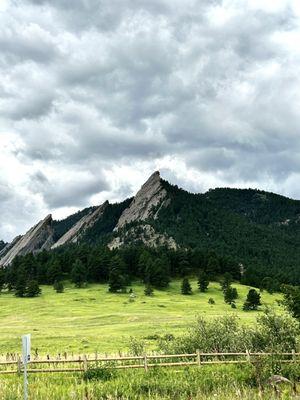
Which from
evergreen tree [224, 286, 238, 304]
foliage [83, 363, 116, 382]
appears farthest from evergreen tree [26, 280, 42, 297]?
foliage [83, 363, 116, 382]

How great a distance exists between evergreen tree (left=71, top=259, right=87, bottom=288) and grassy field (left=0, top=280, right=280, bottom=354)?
2.84 meters

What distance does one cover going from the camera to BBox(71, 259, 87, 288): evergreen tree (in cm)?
14212

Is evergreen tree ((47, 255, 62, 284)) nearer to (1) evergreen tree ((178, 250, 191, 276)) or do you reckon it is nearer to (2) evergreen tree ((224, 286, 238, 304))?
(1) evergreen tree ((178, 250, 191, 276))

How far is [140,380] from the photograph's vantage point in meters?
34.8

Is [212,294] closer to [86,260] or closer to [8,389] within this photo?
[86,260]

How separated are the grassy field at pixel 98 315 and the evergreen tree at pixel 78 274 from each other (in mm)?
2838

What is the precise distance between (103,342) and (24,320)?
34869 millimetres

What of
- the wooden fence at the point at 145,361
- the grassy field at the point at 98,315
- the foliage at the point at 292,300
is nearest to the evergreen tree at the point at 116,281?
the grassy field at the point at 98,315

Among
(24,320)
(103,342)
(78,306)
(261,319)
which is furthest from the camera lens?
(78,306)

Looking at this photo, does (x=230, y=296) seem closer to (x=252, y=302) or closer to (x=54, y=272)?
(x=252, y=302)

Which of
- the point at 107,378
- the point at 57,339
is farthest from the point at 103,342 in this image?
the point at 107,378

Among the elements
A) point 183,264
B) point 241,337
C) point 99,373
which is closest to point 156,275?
point 183,264

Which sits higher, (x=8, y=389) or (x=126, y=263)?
(x=126, y=263)

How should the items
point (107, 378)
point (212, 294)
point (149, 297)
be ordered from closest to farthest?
point (107, 378)
point (149, 297)
point (212, 294)
